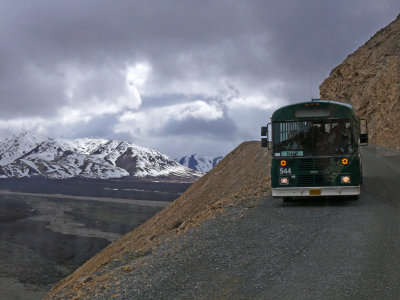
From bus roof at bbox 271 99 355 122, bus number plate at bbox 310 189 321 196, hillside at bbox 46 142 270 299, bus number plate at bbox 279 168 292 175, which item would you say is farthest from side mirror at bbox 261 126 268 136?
hillside at bbox 46 142 270 299

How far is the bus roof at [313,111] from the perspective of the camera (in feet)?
43.3

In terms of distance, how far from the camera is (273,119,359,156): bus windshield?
42.7 feet

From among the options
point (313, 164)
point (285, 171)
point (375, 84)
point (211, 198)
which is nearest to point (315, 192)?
point (313, 164)

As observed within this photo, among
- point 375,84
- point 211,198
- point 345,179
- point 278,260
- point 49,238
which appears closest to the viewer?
point 278,260

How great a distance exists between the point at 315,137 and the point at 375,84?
50.9 meters

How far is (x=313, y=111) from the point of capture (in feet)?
43.8

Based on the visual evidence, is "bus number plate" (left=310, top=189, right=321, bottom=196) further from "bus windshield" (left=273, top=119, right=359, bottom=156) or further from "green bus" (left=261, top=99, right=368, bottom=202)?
"bus windshield" (left=273, top=119, right=359, bottom=156)

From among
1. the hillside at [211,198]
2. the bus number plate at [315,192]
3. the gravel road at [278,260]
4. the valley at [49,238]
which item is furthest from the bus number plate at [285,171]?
the valley at [49,238]

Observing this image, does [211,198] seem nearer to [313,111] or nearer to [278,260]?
[313,111]

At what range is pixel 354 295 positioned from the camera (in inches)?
251

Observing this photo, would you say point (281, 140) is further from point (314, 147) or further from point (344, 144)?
point (344, 144)

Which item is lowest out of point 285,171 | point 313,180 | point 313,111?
point 313,180

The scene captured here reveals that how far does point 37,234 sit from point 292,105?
75.1 metres

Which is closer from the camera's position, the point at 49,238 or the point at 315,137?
the point at 315,137
